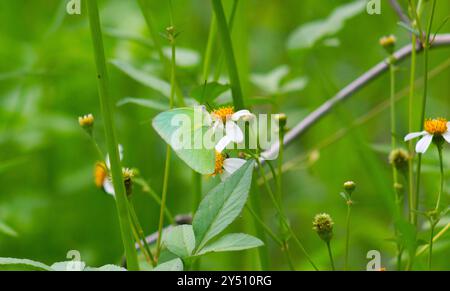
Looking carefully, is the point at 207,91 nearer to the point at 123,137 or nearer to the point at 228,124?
the point at 228,124

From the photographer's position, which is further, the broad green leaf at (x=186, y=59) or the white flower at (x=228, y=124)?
the broad green leaf at (x=186, y=59)

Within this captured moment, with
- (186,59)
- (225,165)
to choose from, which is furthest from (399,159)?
(186,59)

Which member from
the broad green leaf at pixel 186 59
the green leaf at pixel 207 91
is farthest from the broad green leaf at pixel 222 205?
the broad green leaf at pixel 186 59

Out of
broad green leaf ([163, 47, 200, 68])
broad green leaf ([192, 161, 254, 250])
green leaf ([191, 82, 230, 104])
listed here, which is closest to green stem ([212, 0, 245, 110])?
green leaf ([191, 82, 230, 104])

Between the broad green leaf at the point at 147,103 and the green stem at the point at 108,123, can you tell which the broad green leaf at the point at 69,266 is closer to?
the green stem at the point at 108,123

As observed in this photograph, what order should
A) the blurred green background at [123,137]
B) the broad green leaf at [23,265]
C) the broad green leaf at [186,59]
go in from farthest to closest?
the blurred green background at [123,137], the broad green leaf at [186,59], the broad green leaf at [23,265]
